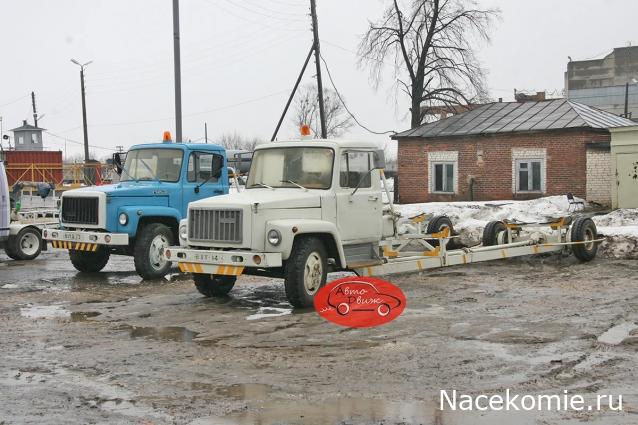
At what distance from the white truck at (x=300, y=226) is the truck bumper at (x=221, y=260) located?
1 centimetres

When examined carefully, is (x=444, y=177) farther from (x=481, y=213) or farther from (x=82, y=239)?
(x=82, y=239)

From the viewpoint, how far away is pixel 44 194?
19094 mm

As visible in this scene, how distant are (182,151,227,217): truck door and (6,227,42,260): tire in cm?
472

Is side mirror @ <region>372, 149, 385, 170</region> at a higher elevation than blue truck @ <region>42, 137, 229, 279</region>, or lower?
higher

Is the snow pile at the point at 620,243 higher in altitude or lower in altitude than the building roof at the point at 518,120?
lower

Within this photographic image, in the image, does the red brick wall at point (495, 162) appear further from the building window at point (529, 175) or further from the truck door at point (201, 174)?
the truck door at point (201, 174)

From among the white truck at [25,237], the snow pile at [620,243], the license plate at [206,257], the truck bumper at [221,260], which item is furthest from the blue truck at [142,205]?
the snow pile at [620,243]

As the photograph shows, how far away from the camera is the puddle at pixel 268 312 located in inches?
392

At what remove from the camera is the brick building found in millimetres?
27500

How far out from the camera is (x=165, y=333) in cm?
904

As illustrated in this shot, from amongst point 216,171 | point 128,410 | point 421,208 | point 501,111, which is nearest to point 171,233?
point 216,171

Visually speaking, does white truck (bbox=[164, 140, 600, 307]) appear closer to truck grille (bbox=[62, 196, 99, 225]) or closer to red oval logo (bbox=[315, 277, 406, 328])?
red oval logo (bbox=[315, 277, 406, 328])

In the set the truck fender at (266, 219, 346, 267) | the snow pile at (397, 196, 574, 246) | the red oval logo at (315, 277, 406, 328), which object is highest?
→ the truck fender at (266, 219, 346, 267)

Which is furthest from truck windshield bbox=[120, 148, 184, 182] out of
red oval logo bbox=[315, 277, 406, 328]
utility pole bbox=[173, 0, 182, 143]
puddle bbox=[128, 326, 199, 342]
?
utility pole bbox=[173, 0, 182, 143]
